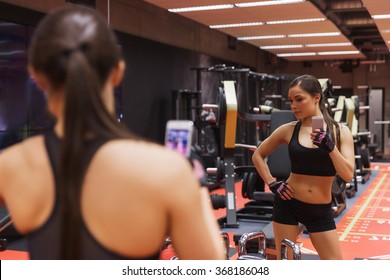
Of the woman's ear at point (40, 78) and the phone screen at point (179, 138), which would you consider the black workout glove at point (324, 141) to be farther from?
the woman's ear at point (40, 78)

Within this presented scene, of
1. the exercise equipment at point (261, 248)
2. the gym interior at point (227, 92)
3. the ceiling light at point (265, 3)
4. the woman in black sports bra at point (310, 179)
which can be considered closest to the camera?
the exercise equipment at point (261, 248)

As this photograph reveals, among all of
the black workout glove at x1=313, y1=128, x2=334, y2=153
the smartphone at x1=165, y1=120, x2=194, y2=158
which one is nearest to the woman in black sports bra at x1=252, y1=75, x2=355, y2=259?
the black workout glove at x1=313, y1=128, x2=334, y2=153

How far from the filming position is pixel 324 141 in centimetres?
260

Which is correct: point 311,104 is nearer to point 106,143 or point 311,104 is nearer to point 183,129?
point 183,129

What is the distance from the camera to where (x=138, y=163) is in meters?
0.83

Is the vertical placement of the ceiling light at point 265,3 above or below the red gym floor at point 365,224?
above

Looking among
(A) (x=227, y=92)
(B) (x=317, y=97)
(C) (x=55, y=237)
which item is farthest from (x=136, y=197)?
(A) (x=227, y=92)

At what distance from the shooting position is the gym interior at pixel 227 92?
5547 mm

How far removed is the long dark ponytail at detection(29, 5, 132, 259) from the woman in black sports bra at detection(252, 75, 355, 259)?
6.63 ft

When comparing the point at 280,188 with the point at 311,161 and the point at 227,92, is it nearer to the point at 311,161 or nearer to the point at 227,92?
the point at 311,161

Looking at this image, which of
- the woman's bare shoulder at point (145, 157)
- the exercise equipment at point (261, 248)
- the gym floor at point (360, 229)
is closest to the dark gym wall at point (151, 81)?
the gym floor at point (360, 229)

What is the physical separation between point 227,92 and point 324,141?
11.8 feet
